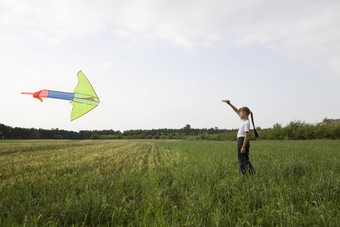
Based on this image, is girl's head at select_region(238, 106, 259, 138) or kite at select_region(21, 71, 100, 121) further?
girl's head at select_region(238, 106, 259, 138)

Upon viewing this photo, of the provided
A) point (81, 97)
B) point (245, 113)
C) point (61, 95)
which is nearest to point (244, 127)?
point (245, 113)

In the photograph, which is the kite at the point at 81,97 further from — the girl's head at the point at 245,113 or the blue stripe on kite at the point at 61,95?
the girl's head at the point at 245,113

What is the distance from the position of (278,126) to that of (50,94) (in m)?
55.9

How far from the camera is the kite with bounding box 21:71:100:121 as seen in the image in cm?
245

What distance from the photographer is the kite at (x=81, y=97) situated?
2.45 meters

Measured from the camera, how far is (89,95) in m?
2.53

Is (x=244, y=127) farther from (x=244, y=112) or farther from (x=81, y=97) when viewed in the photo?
(x=81, y=97)

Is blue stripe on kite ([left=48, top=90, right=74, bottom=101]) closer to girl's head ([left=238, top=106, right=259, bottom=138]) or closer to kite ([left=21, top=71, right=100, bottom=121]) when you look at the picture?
kite ([left=21, top=71, right=100, bottom=121])

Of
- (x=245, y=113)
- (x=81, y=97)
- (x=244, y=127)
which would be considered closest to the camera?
(x=81, y=97)

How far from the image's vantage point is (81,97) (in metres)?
2.48

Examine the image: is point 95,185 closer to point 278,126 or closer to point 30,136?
point 278,126

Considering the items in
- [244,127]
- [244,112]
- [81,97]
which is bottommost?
[244,127]

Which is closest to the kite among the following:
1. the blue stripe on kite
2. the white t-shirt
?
the blue stripe on kite

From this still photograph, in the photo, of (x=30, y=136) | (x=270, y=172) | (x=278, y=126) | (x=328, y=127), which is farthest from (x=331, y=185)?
(x=30, y=136)
